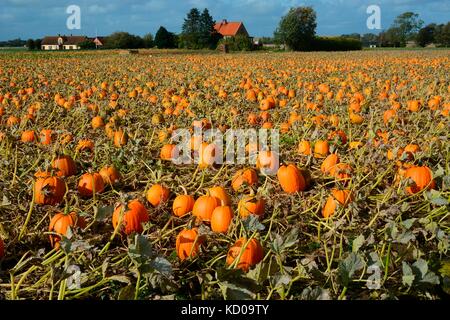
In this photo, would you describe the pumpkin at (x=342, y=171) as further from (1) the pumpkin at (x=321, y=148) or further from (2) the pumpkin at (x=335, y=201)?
(1) the pumpkin at (x=321, y=148)

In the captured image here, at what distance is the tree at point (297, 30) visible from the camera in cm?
7338

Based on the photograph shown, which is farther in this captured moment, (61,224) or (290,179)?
(290,179)

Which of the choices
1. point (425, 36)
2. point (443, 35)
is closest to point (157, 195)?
point (425, 36)

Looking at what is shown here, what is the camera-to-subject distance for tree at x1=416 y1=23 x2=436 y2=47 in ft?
289

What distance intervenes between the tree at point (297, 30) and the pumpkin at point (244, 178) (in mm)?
71276

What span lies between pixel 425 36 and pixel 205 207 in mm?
95403

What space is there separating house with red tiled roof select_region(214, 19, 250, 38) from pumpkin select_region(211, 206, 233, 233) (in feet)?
350

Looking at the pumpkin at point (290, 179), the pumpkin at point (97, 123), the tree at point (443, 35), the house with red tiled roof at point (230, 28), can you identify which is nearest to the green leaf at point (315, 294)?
the pumpkin at point (290, 179)

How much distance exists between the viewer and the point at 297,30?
74.8 m

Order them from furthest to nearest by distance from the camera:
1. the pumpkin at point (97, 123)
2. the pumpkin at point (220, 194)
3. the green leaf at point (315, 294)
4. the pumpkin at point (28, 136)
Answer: the pumpkin at point (97, 123) → the pumpkin at point (28, 136) → the pumpkin at point (220, 194) → the green leaf at point (315, 294)

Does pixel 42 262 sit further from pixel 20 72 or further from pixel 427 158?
pixel 20 72

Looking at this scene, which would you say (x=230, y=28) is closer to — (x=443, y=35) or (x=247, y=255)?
(x=443, y=35)
